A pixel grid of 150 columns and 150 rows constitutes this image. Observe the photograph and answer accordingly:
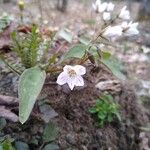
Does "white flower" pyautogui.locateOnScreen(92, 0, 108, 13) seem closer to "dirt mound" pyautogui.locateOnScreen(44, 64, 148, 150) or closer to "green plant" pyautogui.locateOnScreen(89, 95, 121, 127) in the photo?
"dirt mound" pyautogui.locateOnScreen(44, 64, 148, 150)

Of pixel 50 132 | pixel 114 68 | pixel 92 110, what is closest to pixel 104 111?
pixel 92 110

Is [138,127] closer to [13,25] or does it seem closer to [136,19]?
[13,25]

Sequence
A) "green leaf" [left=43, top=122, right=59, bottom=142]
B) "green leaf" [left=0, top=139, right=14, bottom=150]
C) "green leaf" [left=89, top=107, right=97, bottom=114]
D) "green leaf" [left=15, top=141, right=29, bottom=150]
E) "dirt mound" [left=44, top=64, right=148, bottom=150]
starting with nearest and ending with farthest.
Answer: "green leaf" [left=0, top=139, right=14, bottom=150]
"green leaf" [left=15, top=141, right=29, bottom=150]
"green leaf" [left=43, top=122, right=59, bottom=142]
"dirt mound" [left=44, top=64, right=148, bottom=150]
"green leaf" [left=89, top=107, right=97, bottom=114]

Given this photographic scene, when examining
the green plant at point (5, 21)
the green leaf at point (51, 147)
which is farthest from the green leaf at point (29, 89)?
the green plant at point (5, 21)

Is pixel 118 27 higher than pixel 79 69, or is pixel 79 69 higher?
pixel 118 27

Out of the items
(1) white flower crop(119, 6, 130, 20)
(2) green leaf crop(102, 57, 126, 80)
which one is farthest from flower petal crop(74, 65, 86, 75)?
(1) white flower crop(119, 6, 130, 20)

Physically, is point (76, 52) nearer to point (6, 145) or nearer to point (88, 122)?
point (88, 122)

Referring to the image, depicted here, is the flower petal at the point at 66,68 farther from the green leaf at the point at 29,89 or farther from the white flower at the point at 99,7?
the white flower at the point at 99,7
